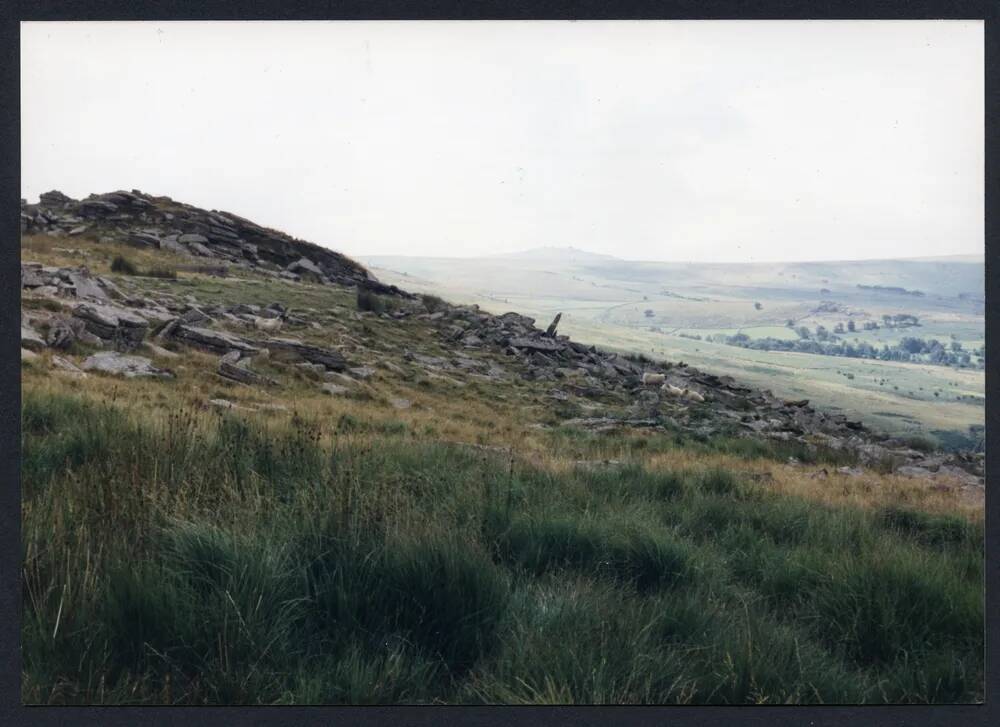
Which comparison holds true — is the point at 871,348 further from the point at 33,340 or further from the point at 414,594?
the point at 33,340

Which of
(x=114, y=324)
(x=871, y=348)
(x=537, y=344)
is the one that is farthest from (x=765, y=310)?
(x=114, y=324)

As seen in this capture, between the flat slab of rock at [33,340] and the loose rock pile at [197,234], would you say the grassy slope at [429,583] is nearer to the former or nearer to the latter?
the flat slab of rock at [33,340]

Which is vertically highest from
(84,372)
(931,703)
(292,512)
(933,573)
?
(84,372)

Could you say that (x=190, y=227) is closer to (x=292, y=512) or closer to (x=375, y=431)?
(x=375, y=431)

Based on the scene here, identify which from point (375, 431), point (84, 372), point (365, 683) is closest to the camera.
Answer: point (365, 683)

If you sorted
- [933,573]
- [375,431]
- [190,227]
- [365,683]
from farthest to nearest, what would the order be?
[190,227] < [375,431] < [933,573] < [365,683]

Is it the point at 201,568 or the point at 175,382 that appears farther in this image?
the point at 175,382

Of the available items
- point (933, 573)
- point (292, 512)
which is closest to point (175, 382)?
point (292, 512)
